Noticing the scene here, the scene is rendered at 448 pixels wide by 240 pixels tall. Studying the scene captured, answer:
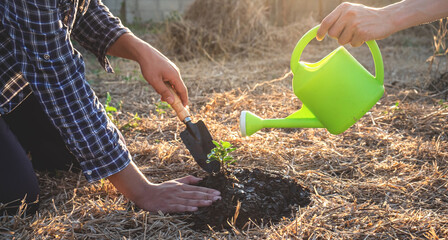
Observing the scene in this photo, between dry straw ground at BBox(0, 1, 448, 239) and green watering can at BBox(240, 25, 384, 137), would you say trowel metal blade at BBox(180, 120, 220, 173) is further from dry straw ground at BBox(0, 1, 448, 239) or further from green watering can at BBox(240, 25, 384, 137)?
green watering can at BBox(240, 25, 384, 137)

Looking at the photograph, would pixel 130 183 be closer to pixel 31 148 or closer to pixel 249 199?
pixel 249 199

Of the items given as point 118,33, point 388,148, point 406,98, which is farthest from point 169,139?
point 406,98

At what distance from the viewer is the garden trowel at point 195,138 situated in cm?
174

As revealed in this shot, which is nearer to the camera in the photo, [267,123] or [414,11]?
[414,11]

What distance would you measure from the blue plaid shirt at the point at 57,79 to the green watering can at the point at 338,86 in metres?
0.65

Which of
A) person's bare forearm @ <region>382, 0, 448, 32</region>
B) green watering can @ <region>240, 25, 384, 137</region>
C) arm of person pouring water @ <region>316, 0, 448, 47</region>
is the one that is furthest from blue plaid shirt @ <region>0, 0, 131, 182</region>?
person's bare forearm @ <region>382, 0, 448, 32</region>

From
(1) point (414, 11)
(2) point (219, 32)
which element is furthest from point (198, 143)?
(2) point (219, 32)

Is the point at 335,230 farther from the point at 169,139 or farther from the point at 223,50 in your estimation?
the point at 223,50

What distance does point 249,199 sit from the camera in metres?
1.58

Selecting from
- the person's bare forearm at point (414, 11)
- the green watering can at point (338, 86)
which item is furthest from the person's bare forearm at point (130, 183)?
the person's bare forearm at point (414, 11)

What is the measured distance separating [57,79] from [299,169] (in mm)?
1149

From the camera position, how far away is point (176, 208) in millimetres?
1541

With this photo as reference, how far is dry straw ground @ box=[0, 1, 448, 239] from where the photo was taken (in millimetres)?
1456

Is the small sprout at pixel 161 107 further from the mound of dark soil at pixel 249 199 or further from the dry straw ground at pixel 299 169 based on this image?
the mound of dark soil at pixel 249 199
